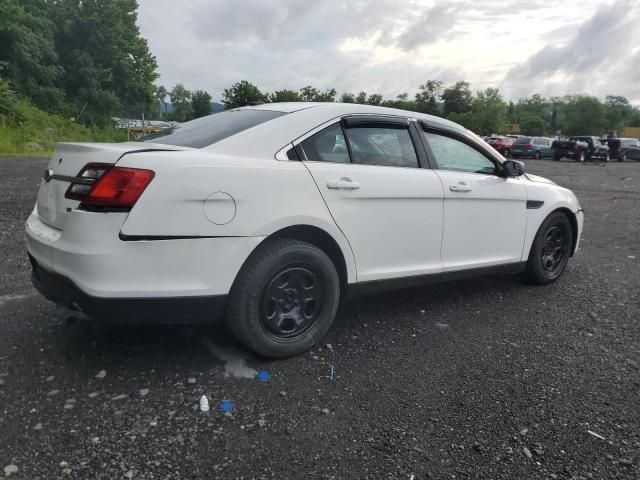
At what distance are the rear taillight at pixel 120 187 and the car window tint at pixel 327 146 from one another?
3.35ft

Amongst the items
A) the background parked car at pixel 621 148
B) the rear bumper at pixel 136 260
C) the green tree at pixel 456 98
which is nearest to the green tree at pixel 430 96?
the green tree at pixel 456 98

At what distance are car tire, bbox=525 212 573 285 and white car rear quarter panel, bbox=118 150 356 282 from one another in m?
2.42

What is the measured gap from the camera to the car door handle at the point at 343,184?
3.13 m

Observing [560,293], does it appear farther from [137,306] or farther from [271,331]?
[137,306]

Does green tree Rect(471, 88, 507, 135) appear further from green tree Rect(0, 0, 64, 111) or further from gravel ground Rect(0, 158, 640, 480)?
gravel ground Rect(0, 158, 640, 480)

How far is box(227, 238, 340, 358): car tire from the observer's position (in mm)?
2861

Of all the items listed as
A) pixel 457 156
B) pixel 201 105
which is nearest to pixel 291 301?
pixel 457 156

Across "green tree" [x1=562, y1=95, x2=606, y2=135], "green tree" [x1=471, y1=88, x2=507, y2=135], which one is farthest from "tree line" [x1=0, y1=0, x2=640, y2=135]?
"green tree" [x1=562, y1=95, x2=606, y2=135]

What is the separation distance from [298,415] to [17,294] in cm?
278

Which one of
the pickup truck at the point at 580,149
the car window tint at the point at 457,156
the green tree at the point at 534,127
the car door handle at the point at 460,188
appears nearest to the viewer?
the car door handle at the point at 460,188

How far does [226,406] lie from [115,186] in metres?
1.24

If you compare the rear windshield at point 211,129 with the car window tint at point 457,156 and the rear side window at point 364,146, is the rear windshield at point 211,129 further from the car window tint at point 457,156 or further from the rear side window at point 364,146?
the car window tint at point 457,156

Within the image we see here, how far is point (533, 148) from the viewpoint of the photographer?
106 ft

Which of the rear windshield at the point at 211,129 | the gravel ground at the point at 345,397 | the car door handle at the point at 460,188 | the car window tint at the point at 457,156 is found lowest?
the gravel ground at the point at 345,397
